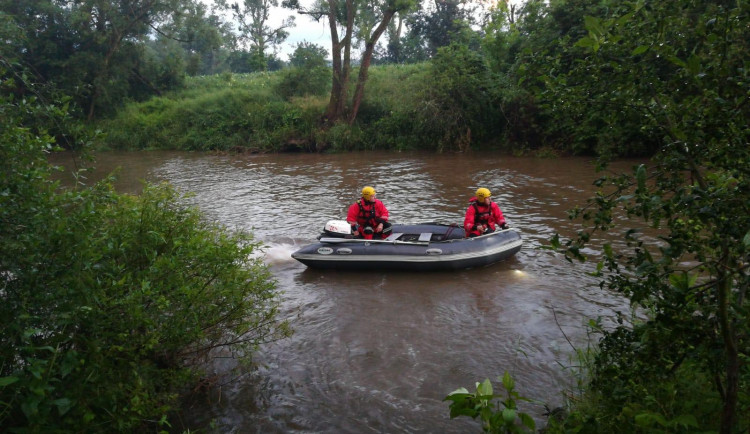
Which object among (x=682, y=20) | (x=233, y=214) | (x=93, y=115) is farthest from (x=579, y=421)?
(x=93, y=115)

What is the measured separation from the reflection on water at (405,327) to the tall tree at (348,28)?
33.3ft

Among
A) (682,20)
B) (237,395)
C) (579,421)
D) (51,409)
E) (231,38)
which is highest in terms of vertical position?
(231,38)

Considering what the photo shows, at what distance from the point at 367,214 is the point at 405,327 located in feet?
9.39

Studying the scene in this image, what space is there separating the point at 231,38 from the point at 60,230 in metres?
49.0

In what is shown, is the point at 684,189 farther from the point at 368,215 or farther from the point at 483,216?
the point at 368,215

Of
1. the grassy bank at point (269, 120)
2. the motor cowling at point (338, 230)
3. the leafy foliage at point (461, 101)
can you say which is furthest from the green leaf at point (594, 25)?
the grassy bank at point (269, 120)

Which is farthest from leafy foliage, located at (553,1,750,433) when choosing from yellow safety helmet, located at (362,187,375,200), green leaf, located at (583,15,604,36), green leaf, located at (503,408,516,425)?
yellow safety helmet, located at (362,187,375,200)

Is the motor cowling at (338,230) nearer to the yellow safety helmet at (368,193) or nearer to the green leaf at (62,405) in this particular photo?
the yellow safety helmet at (368,193)

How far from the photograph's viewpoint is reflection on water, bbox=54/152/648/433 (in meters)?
4.55

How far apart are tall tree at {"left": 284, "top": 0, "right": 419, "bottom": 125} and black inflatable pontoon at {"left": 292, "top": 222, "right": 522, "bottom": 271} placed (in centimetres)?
1403

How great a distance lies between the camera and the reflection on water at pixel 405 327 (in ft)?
14.9

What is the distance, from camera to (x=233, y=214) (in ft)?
38.7

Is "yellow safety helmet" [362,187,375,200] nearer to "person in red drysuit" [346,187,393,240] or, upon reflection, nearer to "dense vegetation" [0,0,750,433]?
"person in red drysuit" [346,187,393,240]

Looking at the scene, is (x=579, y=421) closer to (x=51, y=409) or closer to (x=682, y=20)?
(x=682, y=20)
